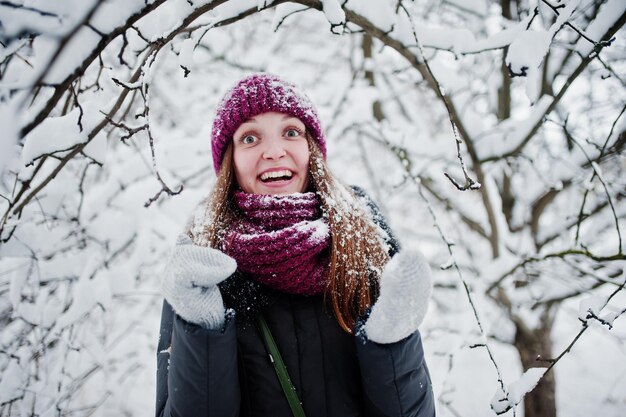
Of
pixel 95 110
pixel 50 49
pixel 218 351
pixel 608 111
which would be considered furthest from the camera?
pixel 608 111

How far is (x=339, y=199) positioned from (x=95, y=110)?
83 cm

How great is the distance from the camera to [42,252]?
1743 mm

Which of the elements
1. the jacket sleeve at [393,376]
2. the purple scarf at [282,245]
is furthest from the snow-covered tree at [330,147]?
the purple scarf at [282,245]

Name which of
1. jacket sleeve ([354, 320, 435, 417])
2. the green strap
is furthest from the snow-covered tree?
the green strap

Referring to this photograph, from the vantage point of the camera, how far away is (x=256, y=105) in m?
1.32

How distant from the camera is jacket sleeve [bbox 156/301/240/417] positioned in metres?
0.94

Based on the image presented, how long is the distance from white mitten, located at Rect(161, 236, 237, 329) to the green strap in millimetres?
176

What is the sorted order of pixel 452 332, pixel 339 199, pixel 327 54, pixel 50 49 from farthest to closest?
1. pixel 327 54
2. pixel 452 332
3. pixel 339 199
4. pixel 50 49

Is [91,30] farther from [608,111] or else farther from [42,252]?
[608,111]

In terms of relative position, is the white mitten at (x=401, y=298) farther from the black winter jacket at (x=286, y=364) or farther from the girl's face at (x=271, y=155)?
the girl's face at (x=271, y=155)

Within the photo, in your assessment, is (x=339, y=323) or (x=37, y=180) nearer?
(x=339, y=323)

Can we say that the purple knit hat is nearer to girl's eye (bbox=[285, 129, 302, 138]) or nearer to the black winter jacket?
girl's eye (bbox=[285, 129, 302, 138])

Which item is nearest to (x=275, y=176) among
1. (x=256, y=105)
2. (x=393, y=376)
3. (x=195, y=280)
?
(x=256, y=105)

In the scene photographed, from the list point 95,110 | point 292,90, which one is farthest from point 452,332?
point 95,110
